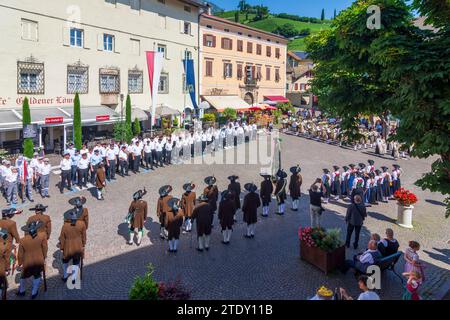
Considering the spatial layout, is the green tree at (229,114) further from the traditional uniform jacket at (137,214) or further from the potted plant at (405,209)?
the traditional uniform jacket at (137,214)

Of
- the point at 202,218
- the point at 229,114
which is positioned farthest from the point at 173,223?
the point at 229,114

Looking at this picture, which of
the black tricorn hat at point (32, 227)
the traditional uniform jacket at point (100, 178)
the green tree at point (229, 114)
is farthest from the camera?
the green tree at point (229, 114)

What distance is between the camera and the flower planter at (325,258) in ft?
31.9

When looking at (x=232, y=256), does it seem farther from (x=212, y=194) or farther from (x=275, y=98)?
(x=275, y=98)

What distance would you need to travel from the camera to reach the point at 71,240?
881 centimetres

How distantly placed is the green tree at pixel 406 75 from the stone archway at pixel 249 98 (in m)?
40.2

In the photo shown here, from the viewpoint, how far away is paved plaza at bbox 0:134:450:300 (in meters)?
8.92

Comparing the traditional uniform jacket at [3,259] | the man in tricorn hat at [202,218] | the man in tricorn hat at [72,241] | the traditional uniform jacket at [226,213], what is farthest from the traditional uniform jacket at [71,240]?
the traditional uniform jacket at [226,213]

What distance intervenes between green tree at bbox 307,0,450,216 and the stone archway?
40.2m

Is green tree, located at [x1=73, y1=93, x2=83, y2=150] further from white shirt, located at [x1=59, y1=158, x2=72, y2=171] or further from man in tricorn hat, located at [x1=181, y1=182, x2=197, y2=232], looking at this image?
man in tricorn hat, located at [x1=181, y1=182, x2=197, y2=232]

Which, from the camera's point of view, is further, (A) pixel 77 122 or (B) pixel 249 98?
(B) pixel 249 98

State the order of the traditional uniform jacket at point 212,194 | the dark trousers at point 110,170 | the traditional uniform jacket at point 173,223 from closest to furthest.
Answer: the traditional uniform jacket at point 173,223 < the traditional uniform jacket at point 212,194 < the dark trousers at point 110,170

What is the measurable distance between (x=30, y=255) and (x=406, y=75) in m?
8.38
